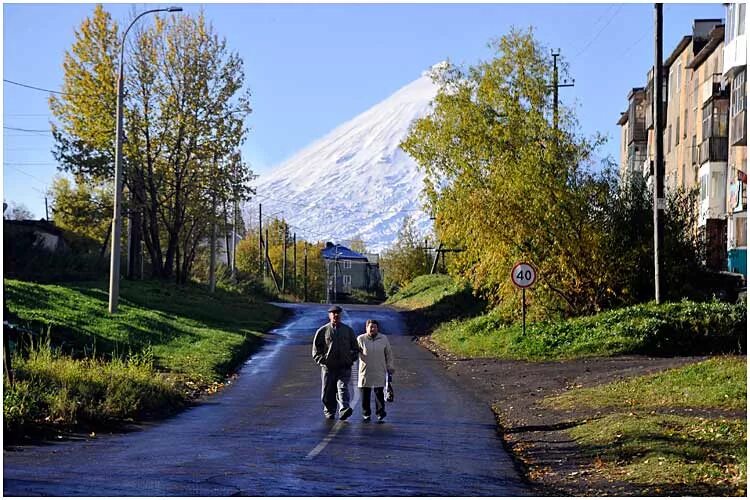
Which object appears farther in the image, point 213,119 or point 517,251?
point 213,119

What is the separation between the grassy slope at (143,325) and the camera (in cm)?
2823

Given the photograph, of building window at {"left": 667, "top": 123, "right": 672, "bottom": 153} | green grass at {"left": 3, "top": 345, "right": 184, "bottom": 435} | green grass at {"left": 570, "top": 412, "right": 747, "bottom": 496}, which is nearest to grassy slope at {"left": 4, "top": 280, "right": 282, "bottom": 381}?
green grass at {"left": 3, "top": 345, "right": 184, "bottom": 435}

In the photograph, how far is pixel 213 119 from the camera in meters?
52.7

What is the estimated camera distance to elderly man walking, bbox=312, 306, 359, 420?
61.1ft

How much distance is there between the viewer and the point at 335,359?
733 inches

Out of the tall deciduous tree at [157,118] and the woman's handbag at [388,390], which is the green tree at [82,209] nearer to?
the tall deciduous tree at [157,118]

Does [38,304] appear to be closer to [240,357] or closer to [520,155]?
[240,357]

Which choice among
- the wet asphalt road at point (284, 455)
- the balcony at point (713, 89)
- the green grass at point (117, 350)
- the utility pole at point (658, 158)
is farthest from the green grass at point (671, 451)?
the balcony at point (713, 89)

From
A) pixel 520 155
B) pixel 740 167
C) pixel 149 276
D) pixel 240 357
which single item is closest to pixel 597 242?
pixel 520 155

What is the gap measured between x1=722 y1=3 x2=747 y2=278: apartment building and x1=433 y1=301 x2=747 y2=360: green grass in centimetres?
1203

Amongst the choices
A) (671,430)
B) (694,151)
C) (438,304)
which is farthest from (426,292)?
(671,430)

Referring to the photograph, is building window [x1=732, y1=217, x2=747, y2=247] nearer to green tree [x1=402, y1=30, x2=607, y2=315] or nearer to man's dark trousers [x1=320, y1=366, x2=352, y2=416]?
green tree [x1=402, y1=30, x2=607, y2=315]

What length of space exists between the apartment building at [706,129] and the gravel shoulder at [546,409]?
Answer: 38.9 feet

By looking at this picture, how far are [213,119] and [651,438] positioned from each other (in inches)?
1594
